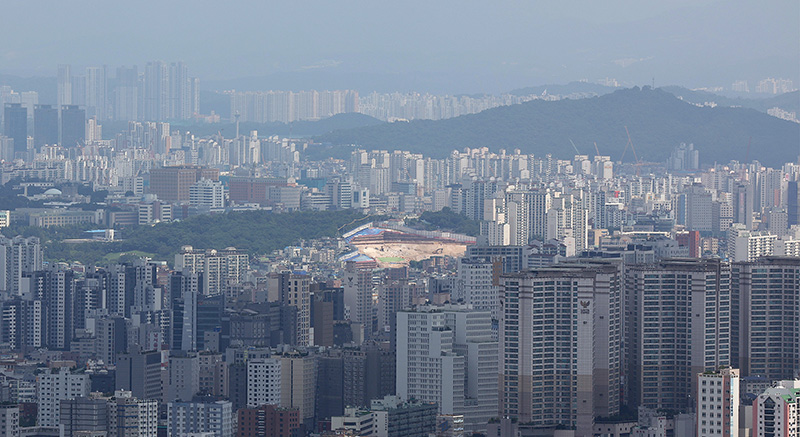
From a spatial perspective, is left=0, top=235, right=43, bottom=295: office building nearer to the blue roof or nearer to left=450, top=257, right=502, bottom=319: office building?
left=450, top=257, right=502, bottom=319: office building

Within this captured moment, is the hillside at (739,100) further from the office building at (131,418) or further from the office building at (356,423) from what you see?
the office building at (131,418)

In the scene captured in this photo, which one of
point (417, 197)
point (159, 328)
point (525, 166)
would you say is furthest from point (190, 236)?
point (525, 166)

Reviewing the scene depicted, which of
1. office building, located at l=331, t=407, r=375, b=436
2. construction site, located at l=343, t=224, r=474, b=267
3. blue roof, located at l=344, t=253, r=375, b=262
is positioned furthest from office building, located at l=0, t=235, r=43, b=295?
office building, located at l=331, t=407, r=375, b=436

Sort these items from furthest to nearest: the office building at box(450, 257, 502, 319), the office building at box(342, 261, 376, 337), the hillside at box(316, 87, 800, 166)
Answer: the hillside at box(316, 87, 800, 166)
the office building at box(342, 261, 376, 337)
the office building at box(450, 257, 502, 319)

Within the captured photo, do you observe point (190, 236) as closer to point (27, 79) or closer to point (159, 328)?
point (159, 328)

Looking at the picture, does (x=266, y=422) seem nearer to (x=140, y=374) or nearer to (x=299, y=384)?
(x=299, y=384)

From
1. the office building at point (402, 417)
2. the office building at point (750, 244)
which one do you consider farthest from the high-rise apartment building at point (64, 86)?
the office building at point (402, 417)
